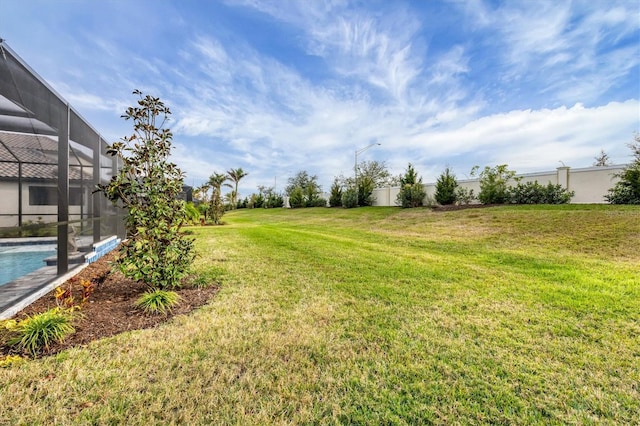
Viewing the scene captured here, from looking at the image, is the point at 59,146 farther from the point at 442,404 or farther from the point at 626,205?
the point at 626,205

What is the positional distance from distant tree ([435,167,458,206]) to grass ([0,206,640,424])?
12561mm

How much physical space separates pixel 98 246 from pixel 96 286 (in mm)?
3303

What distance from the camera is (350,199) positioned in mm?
22922

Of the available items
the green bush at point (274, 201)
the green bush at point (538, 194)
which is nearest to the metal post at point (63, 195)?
the green bush at point (538, 194)

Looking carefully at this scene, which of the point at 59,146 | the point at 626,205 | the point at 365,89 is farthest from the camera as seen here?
the point at 365,89

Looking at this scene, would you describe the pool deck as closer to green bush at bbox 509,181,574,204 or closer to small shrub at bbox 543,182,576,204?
green bush at bbox 509,181,574,204

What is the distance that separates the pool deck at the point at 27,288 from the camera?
3270mm

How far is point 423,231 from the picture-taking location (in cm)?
1177

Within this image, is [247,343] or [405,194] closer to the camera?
[247,343]

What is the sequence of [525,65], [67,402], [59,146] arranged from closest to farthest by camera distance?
1. [67,402]
2. [59,146]
3. [525,65]

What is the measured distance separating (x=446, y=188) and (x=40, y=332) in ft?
59.8

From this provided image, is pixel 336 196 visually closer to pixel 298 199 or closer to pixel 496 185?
pixel 298 199

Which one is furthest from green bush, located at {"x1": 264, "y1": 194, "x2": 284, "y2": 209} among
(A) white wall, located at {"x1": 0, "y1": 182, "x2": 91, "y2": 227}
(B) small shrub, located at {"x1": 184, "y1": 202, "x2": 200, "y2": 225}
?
(A) white wall, located at {"x1": 0, "y1": 182, "x2": 91, "y2": 227}

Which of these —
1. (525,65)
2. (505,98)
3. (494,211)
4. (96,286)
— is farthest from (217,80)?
(494,211)
